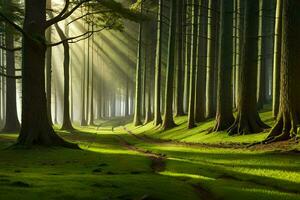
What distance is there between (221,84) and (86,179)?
1599 centimetres

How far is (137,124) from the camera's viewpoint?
46875 mm

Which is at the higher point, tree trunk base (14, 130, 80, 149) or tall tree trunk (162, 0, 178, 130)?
tall tree trunk (162, 0, 178, 130)

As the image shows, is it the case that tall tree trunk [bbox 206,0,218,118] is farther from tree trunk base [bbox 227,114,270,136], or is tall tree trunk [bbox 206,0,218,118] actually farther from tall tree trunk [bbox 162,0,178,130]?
tree trunk base [bbox 227,114,270,136]

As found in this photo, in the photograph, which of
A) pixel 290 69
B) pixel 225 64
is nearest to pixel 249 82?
pixel 225 64

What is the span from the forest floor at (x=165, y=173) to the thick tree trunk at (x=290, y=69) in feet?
2.90

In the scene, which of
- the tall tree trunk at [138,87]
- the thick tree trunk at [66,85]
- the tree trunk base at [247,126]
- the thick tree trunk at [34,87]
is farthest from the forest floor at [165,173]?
the tall tree trunk at [138,87]

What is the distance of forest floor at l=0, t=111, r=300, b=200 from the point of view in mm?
10180

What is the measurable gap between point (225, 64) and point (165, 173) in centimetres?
1297

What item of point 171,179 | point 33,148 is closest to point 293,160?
point 171,179

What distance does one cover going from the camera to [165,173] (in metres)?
14.6

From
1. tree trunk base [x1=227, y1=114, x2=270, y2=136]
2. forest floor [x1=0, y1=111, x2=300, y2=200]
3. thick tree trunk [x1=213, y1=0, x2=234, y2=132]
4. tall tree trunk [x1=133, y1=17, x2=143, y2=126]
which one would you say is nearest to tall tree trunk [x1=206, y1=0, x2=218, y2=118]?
thick tree trunk [x1=213, y1=0, x2=234, y2=132]

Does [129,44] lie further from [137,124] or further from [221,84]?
[221,84]

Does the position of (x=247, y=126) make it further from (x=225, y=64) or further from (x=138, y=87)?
(x=138, y=87)

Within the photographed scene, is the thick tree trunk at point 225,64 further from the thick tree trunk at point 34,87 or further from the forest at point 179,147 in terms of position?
the thick tree trunk at point 34,87
